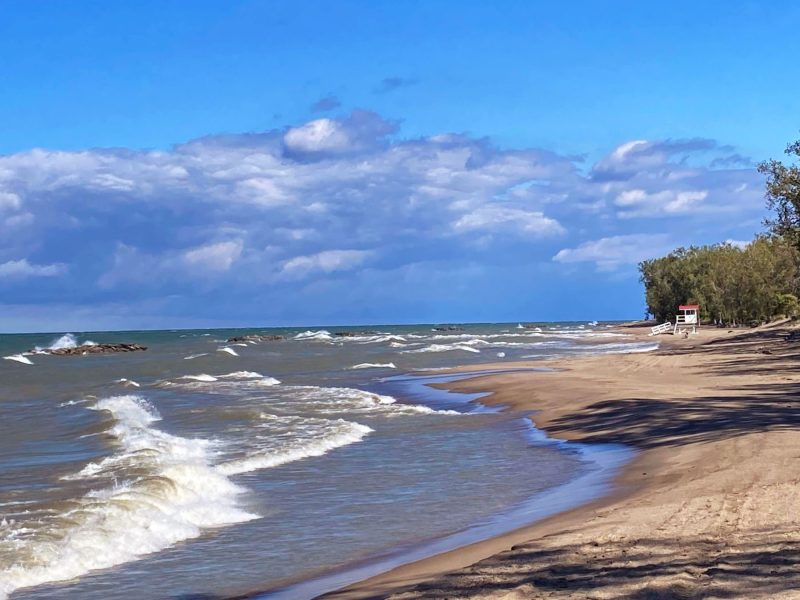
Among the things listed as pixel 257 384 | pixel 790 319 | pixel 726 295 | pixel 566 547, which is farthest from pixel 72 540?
pixel 726 295

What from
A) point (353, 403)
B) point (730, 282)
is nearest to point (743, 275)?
point (730, 282)

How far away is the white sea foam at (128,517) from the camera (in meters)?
9.62

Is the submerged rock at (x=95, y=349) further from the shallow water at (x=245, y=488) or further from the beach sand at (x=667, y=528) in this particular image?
the beach sand at (x=667, y=528)

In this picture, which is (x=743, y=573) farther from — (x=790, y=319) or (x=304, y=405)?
(x=790, y=319)

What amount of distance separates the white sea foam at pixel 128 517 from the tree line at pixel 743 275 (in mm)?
30269

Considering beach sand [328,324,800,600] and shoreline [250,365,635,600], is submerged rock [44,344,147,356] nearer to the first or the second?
beach sand [328,324,800,600]

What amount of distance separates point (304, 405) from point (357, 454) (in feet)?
36.7

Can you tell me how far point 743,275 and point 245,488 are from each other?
73.9 m

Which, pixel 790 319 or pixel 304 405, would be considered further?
pixel 790 319

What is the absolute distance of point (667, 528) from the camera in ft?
27.5

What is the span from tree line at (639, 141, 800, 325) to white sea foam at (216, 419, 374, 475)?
24846mm

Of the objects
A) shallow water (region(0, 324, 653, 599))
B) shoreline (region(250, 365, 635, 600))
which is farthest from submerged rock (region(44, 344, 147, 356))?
shoreline (region(250, 365, 635, 600))

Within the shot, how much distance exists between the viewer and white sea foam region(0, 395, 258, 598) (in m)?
9.62

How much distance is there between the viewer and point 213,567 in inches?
369
